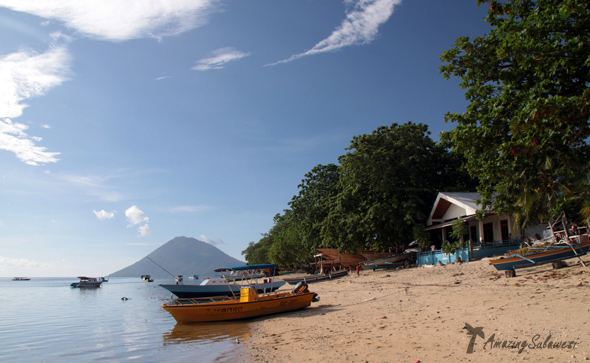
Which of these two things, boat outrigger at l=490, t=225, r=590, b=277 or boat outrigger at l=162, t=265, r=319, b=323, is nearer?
boat outrigger at l=490, t=225, r=590, b=277

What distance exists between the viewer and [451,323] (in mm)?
8328

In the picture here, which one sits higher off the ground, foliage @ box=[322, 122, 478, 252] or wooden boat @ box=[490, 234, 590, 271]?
foliage @ box=[322, 122, 478, 252]

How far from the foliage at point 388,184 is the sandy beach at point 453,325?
11.4 metres

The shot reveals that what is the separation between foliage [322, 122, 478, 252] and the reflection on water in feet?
49.3

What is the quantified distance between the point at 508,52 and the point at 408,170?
17.6m

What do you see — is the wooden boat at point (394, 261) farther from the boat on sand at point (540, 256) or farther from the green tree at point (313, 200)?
the boat on sand at point (540, 256)

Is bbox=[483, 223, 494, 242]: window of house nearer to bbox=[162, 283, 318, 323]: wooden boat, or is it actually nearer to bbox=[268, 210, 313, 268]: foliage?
bbox=[162, 283, 318, 323]: wooden boat

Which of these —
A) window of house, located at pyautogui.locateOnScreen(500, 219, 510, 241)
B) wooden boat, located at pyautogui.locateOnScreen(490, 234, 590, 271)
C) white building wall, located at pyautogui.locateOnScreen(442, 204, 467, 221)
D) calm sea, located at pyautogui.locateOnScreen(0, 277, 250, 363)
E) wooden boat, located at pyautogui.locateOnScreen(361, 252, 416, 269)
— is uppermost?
white building wall, located at pyautogui.locateOnScreen(442, 204, 467, 221)

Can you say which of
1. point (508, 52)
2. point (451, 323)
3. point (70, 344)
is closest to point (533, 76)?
point (508, 52)

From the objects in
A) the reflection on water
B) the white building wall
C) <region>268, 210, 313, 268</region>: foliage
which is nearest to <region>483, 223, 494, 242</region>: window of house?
the white building wall

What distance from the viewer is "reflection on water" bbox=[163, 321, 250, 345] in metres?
11.7

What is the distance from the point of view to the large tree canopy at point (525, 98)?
9.17 m

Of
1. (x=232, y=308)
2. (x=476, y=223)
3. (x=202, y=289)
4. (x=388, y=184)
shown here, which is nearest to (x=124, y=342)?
(x=232, y=308)

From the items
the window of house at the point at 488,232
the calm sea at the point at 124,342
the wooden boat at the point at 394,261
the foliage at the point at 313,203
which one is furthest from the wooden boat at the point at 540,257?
the foliage at the point at 313,203
